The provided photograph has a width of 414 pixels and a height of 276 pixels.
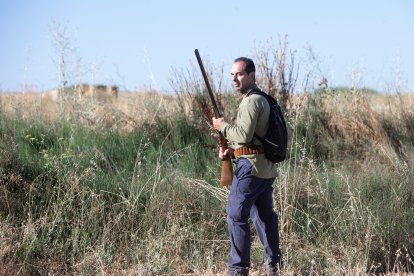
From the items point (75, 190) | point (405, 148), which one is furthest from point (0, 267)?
point (405, 148)

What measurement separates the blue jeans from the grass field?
0.36 meters

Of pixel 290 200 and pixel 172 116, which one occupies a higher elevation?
pixel 172 116

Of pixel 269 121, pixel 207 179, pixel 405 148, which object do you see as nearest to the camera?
pixel 269 121

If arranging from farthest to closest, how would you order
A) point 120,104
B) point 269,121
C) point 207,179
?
point 120,104, point 207,179, point 269,121

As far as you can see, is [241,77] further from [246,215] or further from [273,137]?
[246,215]

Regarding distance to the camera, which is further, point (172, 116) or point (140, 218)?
point (172, 116)

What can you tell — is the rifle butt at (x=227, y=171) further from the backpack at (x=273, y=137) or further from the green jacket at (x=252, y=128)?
the backpack at (x=273, y=137)

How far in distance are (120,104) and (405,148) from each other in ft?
17.2

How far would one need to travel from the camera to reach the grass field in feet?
19.1

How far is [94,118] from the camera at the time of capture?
32.3 feet

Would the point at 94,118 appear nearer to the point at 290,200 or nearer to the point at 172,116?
the point at 172,116

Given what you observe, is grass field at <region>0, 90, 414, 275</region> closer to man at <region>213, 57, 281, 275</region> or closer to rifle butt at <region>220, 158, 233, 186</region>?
man at <region>213, 57, 281, 275</region>

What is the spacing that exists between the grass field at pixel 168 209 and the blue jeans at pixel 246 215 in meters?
0.36

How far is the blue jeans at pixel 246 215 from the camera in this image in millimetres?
4926
